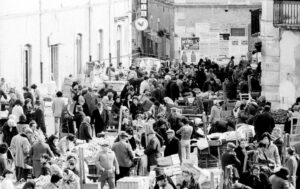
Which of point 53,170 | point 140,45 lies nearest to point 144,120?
point 53,170

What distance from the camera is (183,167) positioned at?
29.9 metres

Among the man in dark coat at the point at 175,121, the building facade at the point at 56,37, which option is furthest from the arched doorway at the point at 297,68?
the building facade at the point at 56,37

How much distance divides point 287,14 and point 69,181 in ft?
65.0

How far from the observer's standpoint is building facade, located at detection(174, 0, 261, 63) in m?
69.5

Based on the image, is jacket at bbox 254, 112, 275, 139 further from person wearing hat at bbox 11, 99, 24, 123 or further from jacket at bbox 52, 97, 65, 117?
jacket at bbox 52, 97, 65, 117

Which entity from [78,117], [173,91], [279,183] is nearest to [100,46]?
[173,91]

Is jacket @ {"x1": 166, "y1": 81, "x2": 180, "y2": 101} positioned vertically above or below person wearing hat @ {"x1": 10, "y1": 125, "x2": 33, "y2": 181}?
above

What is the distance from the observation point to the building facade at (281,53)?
44438 millimetres

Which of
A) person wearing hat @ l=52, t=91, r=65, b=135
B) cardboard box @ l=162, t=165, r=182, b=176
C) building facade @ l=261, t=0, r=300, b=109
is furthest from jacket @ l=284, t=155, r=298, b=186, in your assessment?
building facade @ l=261, t=0, r=300, b=109

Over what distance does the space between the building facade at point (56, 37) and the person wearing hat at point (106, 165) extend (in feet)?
51.9

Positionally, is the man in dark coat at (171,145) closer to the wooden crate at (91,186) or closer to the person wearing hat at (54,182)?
the wooden crate at (91,186)

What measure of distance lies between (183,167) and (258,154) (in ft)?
5.33

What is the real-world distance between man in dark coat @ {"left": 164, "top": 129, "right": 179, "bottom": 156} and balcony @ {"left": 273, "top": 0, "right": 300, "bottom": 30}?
1203cm

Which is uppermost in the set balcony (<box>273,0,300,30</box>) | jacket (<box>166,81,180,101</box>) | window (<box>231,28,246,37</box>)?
balcony (<box>273,0,300,30</box>)
